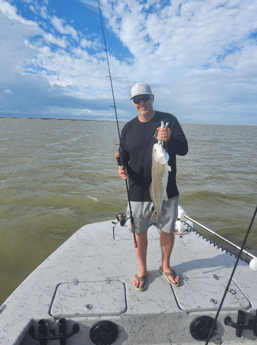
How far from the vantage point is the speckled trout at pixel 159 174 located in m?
2.23

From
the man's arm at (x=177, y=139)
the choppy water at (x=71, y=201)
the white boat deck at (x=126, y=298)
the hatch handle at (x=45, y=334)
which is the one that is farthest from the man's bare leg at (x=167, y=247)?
the choppy water at (x=71, y=201)

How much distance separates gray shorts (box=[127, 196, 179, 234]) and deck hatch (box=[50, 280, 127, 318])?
791 mm

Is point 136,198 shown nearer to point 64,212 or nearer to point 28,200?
point 64,212

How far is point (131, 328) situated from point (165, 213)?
4.38ft

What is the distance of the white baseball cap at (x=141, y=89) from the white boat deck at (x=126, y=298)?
240 centimetres

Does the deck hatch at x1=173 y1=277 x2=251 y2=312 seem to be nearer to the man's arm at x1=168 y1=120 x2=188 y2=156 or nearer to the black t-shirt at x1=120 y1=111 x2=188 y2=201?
the black t-shirt at x1=120 y1=111 x2=188 y2=201

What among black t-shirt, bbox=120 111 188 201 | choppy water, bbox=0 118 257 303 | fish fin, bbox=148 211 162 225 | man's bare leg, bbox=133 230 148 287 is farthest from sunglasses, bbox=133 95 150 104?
choppy water, bbox=0 118 257 303

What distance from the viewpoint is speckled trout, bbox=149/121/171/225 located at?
2.23 metres

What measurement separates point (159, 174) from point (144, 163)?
287 mm

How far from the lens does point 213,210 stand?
810 cm

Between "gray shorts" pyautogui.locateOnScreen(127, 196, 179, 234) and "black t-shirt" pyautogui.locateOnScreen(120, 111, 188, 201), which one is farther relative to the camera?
"gray shorts" pyautogui.locateOnScreen(127, 196, 179, 234)

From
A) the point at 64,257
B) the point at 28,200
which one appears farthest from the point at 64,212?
the point at 64,257

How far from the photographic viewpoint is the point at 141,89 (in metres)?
2.37

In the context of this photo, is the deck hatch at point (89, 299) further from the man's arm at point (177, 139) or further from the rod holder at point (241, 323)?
the man's arm at point (177, 139)
